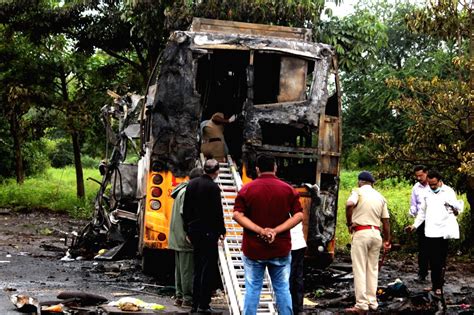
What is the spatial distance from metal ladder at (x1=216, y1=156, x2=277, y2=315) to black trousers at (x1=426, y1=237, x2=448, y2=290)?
250 centimetres

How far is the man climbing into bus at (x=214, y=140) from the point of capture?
10.2 metres

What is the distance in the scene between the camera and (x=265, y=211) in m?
6.18

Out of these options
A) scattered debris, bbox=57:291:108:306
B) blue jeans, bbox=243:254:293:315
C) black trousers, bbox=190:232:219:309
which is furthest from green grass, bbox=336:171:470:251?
blue jeans, bbox=243:254:293:315

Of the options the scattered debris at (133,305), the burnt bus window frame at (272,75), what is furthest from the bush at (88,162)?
the scattered debris at (133,305)

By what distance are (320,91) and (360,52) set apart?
741 centimetres

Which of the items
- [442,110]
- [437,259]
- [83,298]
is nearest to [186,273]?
[83,298]

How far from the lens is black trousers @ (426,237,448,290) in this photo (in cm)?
896

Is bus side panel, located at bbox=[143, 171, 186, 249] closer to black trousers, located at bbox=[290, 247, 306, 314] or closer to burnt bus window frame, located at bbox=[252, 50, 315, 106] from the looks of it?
burnt bus window frame, located at bbox=[252, 50, 315, 106]

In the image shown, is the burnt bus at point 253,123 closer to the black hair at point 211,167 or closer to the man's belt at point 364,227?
the man's belt at point 364,227

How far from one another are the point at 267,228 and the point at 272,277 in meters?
0.49

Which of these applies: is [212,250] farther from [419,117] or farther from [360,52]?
[360,52]

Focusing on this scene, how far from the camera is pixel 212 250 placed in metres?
7.44

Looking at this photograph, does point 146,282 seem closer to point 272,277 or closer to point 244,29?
point 272,277

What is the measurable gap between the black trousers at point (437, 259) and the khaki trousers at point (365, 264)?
1.39 m
